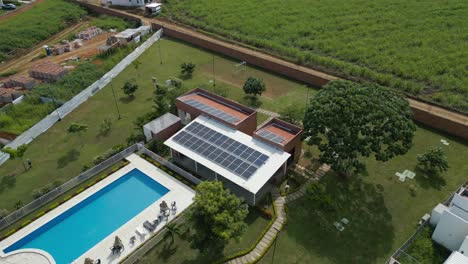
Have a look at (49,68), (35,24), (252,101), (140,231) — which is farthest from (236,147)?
(35,24)

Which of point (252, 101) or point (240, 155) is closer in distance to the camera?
point (240, 155)

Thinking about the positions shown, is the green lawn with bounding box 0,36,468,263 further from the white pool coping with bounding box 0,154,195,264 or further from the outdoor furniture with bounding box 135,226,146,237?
the white pool coping with bounding box 0,154,195,264

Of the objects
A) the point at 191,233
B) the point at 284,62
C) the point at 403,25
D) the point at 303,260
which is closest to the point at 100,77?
the point at 284,62

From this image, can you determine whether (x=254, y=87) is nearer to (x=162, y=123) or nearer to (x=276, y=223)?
(x=162, y=123)

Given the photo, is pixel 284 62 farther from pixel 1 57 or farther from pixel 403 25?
pixel 1 57

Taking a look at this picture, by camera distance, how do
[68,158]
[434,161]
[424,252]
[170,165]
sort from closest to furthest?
1. [424,252]
2. [434,161]
3. [170,165]
4. [68,158]

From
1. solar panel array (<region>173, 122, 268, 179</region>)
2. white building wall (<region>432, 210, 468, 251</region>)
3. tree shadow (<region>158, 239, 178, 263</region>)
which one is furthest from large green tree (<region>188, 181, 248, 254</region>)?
white building wall (<region>432, 210, 468, 251</region>)
